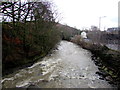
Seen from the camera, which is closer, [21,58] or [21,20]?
[21,58]

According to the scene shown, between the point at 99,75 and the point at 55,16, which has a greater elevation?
the point at 55,16

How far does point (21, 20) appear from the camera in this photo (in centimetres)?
885

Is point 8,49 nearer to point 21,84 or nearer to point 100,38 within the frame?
point 21,84

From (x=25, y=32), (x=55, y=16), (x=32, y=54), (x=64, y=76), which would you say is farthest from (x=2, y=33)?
(x=55, y=16)

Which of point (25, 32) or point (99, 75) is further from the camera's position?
point (25, 32)

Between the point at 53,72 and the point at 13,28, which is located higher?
the point at 13,28

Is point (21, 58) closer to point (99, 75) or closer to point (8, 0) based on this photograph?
point (8, 0)

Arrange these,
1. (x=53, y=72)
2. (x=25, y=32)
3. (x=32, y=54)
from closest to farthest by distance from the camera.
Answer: (x=53, y=72) < (x=25, y=32) < (x=32, y=54)

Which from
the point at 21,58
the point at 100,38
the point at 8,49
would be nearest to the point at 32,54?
the point at 21,58

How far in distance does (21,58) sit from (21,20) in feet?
10.4

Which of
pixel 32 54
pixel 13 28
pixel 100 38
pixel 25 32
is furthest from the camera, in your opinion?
pixel 100 38

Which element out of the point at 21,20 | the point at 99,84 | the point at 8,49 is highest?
the point at 21,20

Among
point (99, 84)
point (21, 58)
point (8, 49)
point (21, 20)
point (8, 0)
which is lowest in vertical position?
point (99, 84)

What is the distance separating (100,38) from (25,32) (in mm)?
9514
